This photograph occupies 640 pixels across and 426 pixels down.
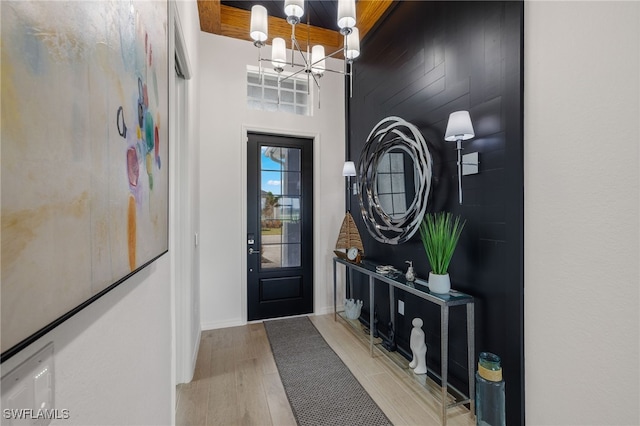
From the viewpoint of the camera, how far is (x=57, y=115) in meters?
0.44

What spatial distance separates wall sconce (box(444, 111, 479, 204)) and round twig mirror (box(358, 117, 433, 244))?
1.01 ft

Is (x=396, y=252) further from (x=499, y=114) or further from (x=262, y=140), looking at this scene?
(x=262, y=140)

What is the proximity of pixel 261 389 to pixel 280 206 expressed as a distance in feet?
6.78

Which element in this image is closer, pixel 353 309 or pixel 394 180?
pixel 394 180

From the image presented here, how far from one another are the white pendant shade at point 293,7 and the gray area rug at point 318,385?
2651 millimetres

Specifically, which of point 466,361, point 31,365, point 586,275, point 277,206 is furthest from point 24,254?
point 277,206

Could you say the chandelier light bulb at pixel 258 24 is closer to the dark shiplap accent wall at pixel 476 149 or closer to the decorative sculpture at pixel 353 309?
the dark shiplap accent wall at pixel 476 149

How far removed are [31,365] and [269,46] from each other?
3.92m

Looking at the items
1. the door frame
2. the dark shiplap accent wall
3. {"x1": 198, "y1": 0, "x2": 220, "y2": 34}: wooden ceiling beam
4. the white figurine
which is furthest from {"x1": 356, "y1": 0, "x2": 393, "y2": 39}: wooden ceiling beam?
the white figurine

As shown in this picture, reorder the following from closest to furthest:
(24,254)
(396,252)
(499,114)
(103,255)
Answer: (24,254) < (103,255) < (499,114) < (396,252)

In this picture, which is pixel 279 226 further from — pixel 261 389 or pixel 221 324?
pixel 261 389

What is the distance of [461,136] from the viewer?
6.10 ft

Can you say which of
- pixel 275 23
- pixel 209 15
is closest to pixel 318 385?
pixel 209 15

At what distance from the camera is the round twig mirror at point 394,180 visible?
2404 millimetres
